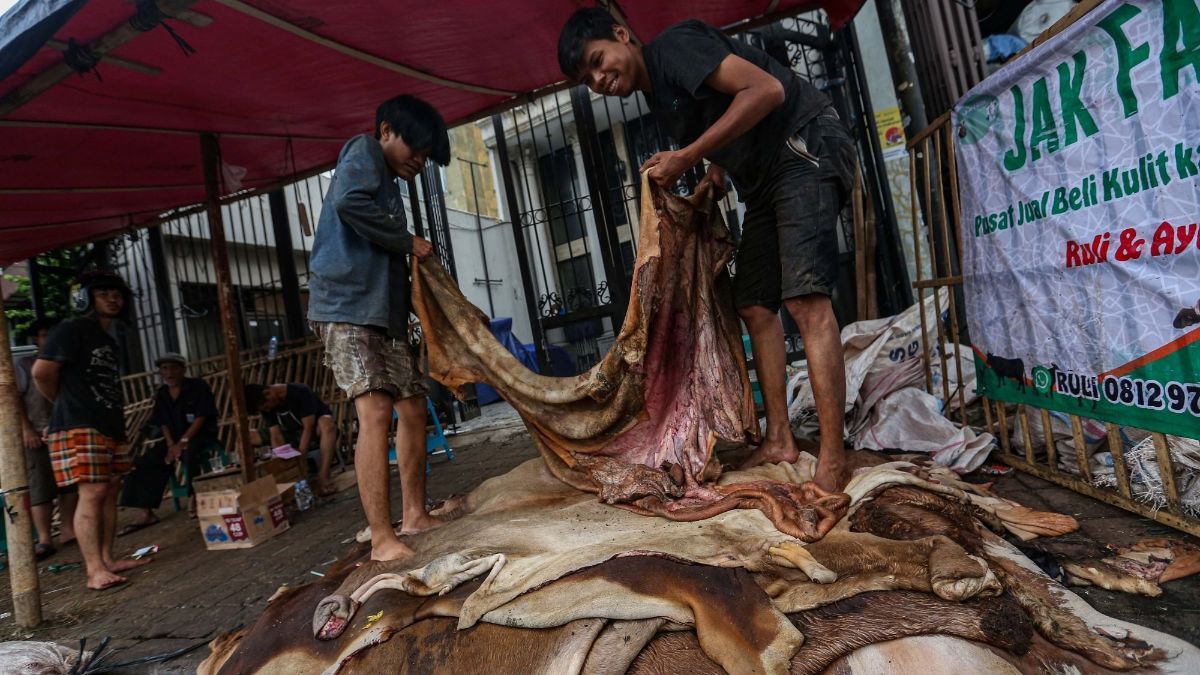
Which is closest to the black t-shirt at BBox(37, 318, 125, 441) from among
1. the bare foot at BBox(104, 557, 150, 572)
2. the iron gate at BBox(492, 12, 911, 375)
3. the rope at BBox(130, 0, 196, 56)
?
the bare foot at BBox(104, 557, 150, 572)

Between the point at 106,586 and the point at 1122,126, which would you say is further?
the point at 106,586

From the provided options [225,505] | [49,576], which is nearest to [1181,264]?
[225,505]

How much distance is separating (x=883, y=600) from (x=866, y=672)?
Result: 201 mm

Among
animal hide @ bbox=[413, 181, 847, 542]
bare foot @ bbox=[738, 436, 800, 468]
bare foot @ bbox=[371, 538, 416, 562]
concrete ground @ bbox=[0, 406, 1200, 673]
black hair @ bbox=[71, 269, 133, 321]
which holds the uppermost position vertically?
black hair @ bbox=[71, 269, 133, 321]

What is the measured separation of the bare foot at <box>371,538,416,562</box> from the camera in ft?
7.31

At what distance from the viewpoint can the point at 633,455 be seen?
8.48 ft

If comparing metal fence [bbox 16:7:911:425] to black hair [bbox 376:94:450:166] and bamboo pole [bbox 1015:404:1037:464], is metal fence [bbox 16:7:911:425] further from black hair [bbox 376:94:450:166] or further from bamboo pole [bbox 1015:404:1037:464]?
bamboo pole [bbox 1015:404:1037:464]

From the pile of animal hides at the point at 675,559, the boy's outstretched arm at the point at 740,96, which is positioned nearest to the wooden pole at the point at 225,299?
the pile of animal hides at the point at 675,559

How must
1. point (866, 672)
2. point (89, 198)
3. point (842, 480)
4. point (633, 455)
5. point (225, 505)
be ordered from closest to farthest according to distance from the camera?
point (866, 672) < point (842, 480) < point (633, 455) < point (225, 505) < point (89, 198)

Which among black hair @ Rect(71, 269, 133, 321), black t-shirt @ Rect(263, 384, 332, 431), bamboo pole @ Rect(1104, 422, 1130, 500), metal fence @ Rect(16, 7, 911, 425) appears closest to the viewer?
bamboo pole @ Rect(1104, 422, 1130, 500)

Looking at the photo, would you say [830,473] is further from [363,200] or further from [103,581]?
[103,581]

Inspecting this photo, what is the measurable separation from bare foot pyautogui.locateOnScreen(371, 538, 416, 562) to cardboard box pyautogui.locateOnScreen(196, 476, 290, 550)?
1768 mm

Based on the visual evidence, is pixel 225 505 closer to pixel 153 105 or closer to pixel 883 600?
pixel 153 105

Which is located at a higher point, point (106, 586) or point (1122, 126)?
point (1122, 126)
